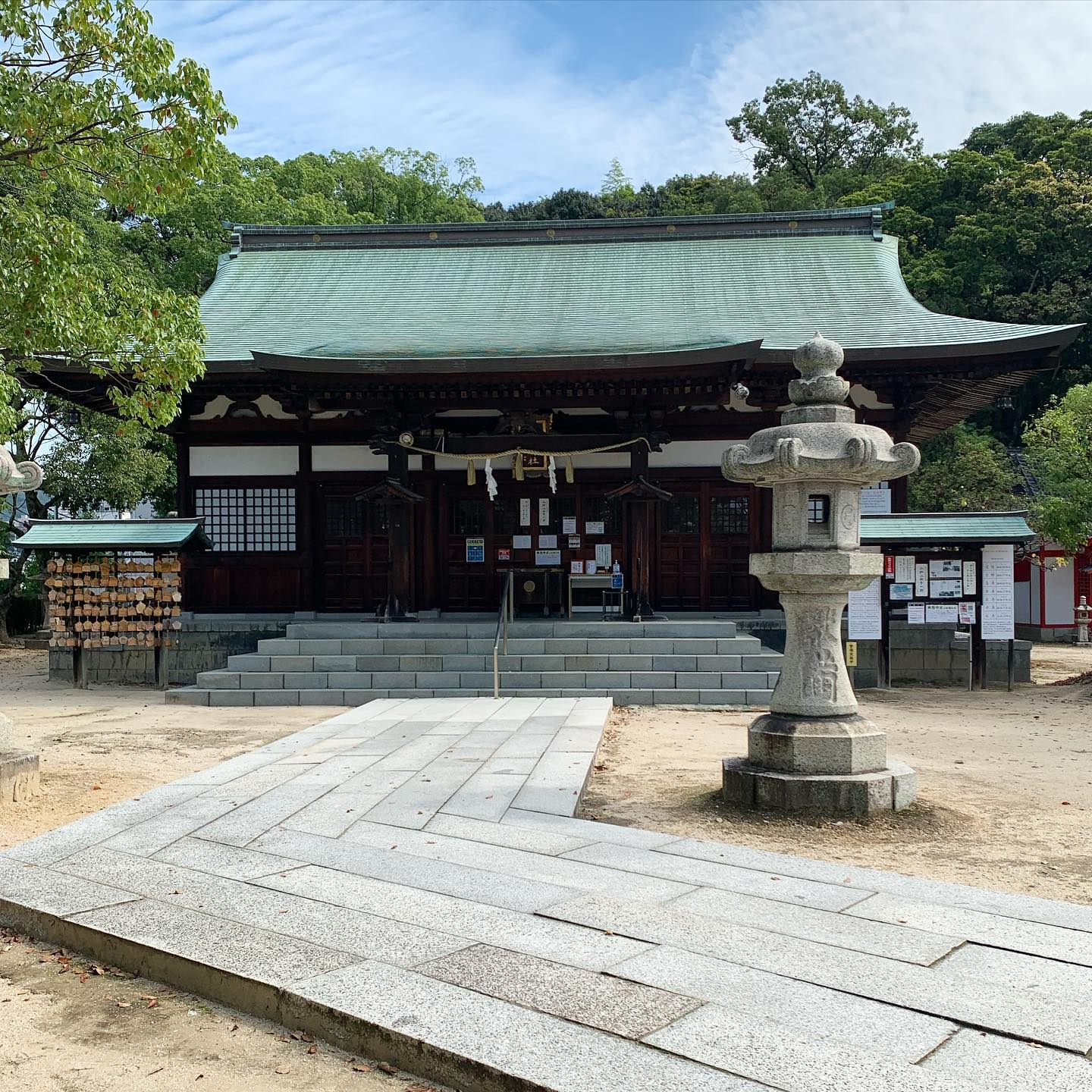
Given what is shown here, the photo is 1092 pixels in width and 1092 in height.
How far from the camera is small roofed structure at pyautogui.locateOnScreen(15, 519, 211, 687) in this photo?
43.8 feet

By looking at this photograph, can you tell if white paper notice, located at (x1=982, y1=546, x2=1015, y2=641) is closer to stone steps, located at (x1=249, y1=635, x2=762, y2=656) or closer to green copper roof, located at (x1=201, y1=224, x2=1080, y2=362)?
green copper roof, located at (x1=201, y1=224, x2=1080, y2=362)

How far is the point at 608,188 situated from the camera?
51719 millimetres

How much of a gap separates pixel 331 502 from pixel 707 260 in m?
8.28

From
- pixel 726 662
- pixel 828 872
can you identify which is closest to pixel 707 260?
pixel 726 662

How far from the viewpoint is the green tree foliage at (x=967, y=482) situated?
23.0m

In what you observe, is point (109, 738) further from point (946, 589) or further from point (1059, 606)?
point (1059, 606)

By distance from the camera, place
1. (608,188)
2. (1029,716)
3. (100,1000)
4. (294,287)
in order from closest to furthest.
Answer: (100,1000)
(1029,716)
(294,287)
(608,188)

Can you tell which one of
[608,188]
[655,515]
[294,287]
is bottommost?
[655,515]

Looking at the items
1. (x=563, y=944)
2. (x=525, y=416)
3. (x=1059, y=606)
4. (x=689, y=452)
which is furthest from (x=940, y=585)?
(x=1059, y=606)

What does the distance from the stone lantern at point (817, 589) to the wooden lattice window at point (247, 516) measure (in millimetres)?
9927

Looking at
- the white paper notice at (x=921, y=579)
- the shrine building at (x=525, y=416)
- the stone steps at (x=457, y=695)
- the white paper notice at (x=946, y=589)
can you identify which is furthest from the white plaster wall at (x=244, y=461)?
the white paper notice at (x=946, y=589)

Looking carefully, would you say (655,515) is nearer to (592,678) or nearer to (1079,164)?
(592,678)

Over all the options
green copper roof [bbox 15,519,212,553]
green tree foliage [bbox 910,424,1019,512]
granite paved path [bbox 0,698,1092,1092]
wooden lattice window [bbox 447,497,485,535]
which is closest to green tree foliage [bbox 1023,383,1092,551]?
green tree foliage [bbox 910,424,1019,512]

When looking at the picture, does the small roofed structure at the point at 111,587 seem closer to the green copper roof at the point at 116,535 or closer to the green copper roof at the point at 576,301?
the green copper roof at the point at 116,535
